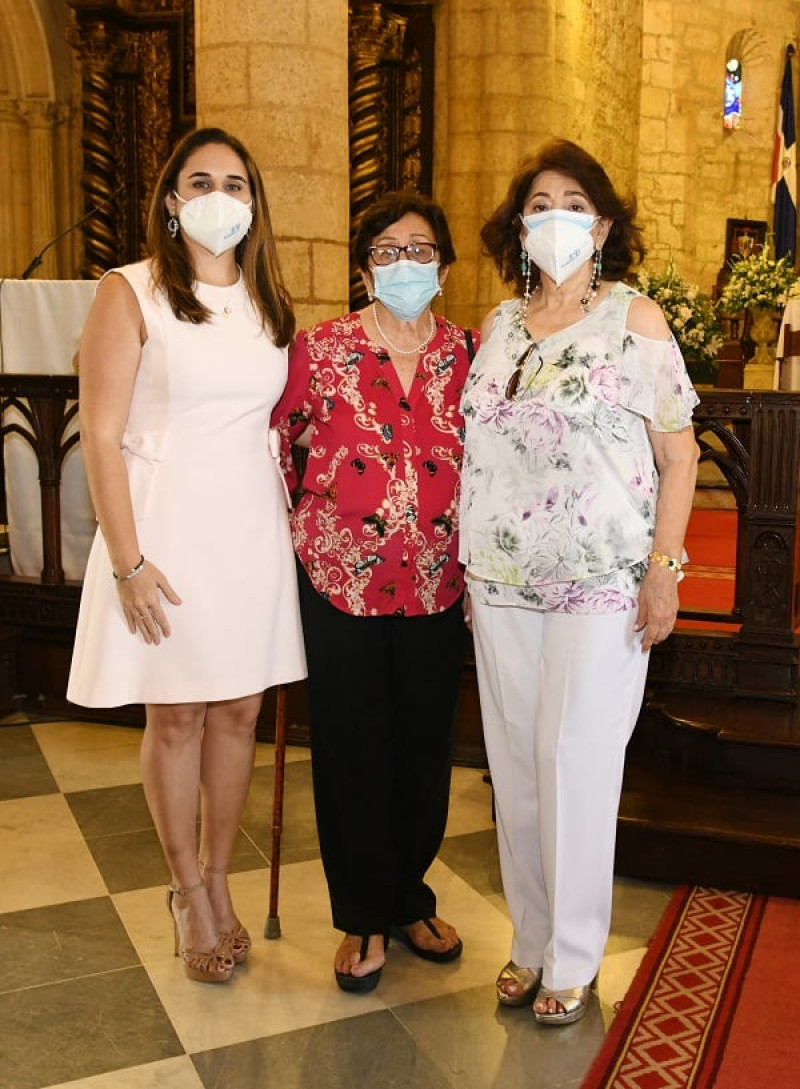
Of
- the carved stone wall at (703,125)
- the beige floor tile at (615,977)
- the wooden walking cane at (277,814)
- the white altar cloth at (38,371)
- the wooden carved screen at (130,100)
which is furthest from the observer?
the carved stone wall at (703,125)

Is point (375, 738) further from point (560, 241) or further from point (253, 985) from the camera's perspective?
point (560, 241)

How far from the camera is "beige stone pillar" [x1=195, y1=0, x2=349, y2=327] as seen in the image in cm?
485

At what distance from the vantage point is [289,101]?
16.1 ft

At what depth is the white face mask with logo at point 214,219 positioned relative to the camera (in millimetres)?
2469

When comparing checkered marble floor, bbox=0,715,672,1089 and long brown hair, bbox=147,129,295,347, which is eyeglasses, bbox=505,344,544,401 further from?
checkered marble floor, bbox=0,715,672,1089

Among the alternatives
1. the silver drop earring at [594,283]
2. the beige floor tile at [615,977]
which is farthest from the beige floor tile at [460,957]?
the silver drop earring at [594,283]

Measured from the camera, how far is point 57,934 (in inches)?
117

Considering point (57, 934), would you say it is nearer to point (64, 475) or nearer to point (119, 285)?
point (119, 285)

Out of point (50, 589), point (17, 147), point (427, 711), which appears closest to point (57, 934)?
point (427, 711)

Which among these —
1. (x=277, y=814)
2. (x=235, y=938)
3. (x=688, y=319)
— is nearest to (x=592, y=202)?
(x=277, y=814)

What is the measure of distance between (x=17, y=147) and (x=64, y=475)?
499 centimetres

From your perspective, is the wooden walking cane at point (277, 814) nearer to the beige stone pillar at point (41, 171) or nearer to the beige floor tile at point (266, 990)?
the beige floor tile at point (266, 990)

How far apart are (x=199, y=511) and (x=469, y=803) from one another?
1761 mm

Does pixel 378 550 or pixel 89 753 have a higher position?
pixel 378 550
